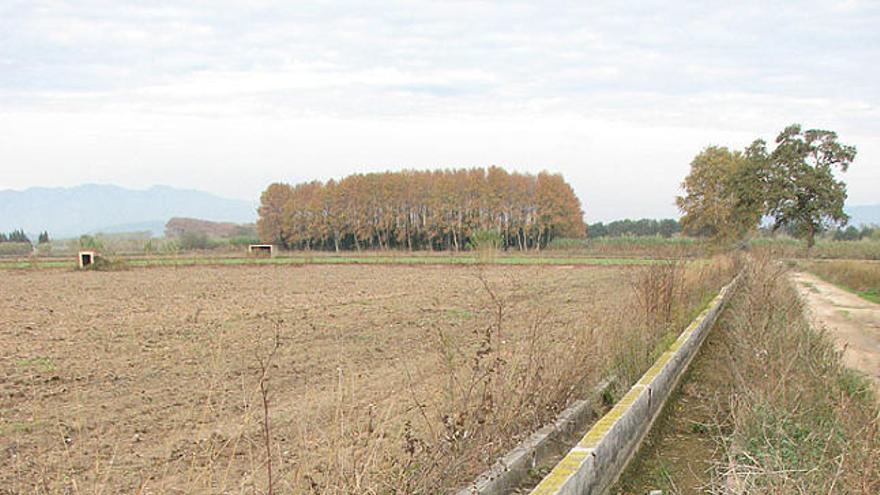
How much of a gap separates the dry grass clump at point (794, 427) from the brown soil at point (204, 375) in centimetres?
170

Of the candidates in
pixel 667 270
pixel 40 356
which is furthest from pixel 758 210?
pixel 40 356

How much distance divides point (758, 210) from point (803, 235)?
2.90m

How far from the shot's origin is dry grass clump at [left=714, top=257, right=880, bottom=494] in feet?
11.4

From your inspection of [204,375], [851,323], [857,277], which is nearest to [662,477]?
[204,375]

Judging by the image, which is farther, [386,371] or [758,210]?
[758,210]

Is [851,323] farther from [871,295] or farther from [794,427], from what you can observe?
[794,427]

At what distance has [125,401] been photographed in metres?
8.32

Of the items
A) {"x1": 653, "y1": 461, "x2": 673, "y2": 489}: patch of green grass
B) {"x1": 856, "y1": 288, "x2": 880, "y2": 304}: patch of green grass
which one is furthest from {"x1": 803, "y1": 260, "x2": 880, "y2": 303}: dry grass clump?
{"x1": 653, "y1": 461, "x2": 673, "y2": 489}: patch of green grass

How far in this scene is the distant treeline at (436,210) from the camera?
80312 mm

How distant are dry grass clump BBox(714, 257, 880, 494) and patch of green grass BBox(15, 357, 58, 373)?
9.06 m

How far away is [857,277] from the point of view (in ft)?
103

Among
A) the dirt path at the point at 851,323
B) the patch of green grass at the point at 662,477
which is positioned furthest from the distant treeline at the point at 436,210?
the patch of green grass at the point at 662,477

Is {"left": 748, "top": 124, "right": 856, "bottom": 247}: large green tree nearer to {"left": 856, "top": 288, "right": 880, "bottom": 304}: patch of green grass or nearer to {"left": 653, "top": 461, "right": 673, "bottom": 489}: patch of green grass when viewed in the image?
{"left": 856, "top": 288, "right": 880, "bottom": 304}: patch of green grass

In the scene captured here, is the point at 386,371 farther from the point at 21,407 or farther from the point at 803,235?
the point at 803,235
